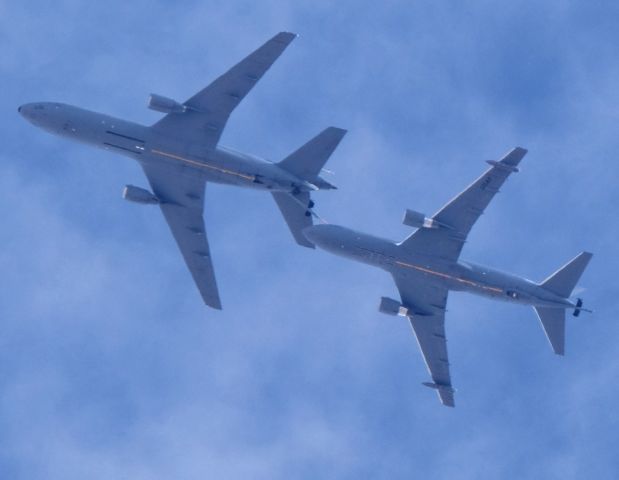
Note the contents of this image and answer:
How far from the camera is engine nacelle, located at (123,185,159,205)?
133750 mm

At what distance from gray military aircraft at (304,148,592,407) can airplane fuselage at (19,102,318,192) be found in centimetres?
708

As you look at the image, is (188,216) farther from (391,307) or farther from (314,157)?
A: (391,307)

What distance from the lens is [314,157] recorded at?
131000 mm

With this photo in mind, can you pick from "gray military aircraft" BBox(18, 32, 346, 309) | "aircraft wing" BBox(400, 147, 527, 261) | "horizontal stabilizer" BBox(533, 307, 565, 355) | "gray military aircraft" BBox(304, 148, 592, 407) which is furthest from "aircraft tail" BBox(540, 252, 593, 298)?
"gray military aircraft" BBox(18, 32, 346, 309)

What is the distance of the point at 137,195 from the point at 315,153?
60.3 feet

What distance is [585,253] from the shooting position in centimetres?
13200

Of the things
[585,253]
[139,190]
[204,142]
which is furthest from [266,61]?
[585,253]

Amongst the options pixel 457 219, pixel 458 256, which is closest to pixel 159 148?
pixel 457 219

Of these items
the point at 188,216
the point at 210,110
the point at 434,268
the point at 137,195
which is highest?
the point at 210,110

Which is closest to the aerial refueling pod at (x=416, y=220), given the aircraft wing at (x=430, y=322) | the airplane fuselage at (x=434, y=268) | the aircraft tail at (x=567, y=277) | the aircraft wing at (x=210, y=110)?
the airplane fuselage at (x=434, y=268)

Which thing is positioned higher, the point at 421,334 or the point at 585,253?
the point at 585,253

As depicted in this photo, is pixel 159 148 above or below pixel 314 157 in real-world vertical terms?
below

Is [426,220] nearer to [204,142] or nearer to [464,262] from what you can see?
[464,262]

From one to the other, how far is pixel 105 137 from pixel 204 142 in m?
9.60
